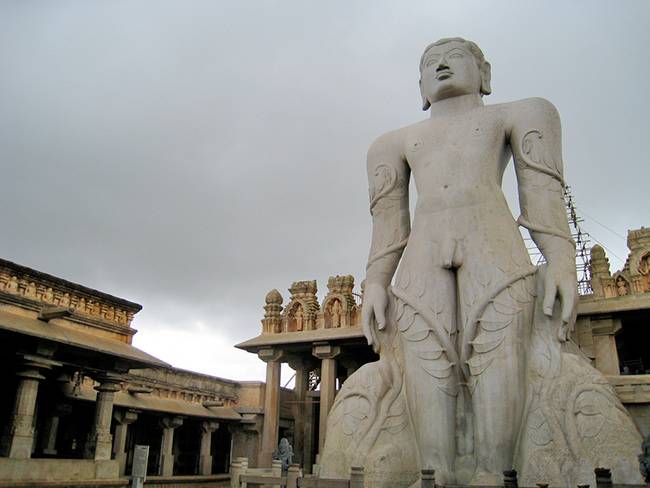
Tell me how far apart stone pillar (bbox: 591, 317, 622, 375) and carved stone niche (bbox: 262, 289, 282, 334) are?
363 inches

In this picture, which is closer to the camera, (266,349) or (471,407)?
(471,407)

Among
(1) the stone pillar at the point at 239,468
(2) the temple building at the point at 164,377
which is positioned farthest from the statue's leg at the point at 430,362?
(1) the stone pillar at the point at 239,468

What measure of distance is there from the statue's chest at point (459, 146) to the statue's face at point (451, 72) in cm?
45

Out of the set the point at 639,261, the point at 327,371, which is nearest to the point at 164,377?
the point at 327,371

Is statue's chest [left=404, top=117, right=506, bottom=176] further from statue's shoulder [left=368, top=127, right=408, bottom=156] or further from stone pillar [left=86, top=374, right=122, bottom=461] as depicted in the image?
stone pillar [left=86, top=374, right=122, bottom=461]

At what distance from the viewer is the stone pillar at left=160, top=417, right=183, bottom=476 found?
18516 mm

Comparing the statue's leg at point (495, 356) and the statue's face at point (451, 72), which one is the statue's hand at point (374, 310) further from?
the statue's face at point (451, 72)

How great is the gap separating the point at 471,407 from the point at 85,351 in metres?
9.50

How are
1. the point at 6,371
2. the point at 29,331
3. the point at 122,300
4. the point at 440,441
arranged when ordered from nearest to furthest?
the point at 440,441 → the point at 29,331 → the point at 6,371 → the point at 122,300

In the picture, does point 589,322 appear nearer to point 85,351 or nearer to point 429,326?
point 429,326

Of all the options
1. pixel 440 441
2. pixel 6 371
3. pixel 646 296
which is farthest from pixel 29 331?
pixel 646 296

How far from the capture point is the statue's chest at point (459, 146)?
7.29 m

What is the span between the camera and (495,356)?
6461 millimetres

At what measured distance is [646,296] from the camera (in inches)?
577
